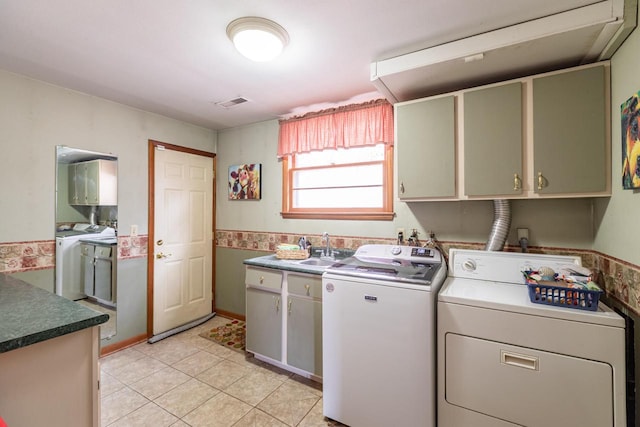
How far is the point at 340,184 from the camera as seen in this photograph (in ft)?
9.40

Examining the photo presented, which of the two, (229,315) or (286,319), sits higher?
(286,319)

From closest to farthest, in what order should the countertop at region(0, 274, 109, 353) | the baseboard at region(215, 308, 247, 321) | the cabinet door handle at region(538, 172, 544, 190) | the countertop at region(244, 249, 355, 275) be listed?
A: 1. the countertop at region(0, 274, 109, 353)
2. the cabinet door handle at region(538, 172, 544, 190)
3. the countertop at region(244, 249, 355, 275)
4. the baseboard at region(215, 308, 247, 321)

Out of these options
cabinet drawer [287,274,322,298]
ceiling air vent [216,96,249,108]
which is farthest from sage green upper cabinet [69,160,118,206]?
cabinet drawer [287,274,322,298]

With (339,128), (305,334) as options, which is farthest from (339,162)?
(305,334)

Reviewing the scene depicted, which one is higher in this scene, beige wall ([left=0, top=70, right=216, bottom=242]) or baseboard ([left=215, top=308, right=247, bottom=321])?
beige wall ([left=0, top=70, right=216, bottom=242])

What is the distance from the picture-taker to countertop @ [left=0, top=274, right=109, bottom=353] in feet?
2.96

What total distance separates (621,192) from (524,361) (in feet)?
3.31

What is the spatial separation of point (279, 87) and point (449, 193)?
1.60 metres

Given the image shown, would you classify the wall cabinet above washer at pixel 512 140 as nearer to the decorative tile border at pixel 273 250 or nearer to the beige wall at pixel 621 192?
the beige wall at pixel 621 192

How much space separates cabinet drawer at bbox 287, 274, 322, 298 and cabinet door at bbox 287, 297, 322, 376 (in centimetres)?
5

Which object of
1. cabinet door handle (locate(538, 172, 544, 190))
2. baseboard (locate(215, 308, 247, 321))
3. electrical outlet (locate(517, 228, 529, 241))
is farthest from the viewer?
baseboard (locate(215, 308, 247, 321))

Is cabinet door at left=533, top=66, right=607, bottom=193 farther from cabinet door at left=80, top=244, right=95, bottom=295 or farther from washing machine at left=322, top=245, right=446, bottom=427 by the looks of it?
cabinet door at left=80, top=244, right=95, bottom=295

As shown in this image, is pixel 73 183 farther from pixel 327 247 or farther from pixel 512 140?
pixel 512 140

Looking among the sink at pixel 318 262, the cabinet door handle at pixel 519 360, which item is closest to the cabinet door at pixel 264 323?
the sink at pixel 318 262
